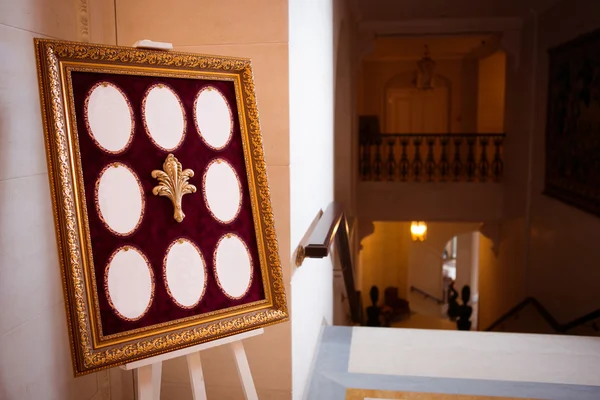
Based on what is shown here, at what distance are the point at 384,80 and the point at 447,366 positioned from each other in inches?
468

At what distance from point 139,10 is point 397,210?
27.3 ft

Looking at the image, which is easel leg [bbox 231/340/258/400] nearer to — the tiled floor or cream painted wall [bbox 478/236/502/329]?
the tiled floor

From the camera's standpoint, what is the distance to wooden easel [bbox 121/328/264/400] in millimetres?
1557

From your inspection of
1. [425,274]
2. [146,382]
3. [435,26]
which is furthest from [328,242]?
[425,274]

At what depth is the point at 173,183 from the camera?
1630 millimetres

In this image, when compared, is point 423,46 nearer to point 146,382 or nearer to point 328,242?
point 328,242

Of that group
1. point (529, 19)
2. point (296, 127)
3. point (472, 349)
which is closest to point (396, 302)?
point (529, 19)

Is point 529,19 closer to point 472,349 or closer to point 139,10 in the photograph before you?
point 472,349

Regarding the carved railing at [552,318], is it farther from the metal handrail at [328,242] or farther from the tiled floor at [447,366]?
the metal handrail at [328,242]

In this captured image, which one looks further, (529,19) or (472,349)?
(529,19)

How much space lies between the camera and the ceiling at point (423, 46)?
11844 millimetres

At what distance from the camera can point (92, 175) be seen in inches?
58.7

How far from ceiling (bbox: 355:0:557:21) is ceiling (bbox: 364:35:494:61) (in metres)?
2.43

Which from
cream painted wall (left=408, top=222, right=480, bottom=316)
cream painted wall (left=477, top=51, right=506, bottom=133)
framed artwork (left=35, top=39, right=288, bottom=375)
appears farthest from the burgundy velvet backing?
cream painted wall (left=408, top=222, right=480, bottom=316)
